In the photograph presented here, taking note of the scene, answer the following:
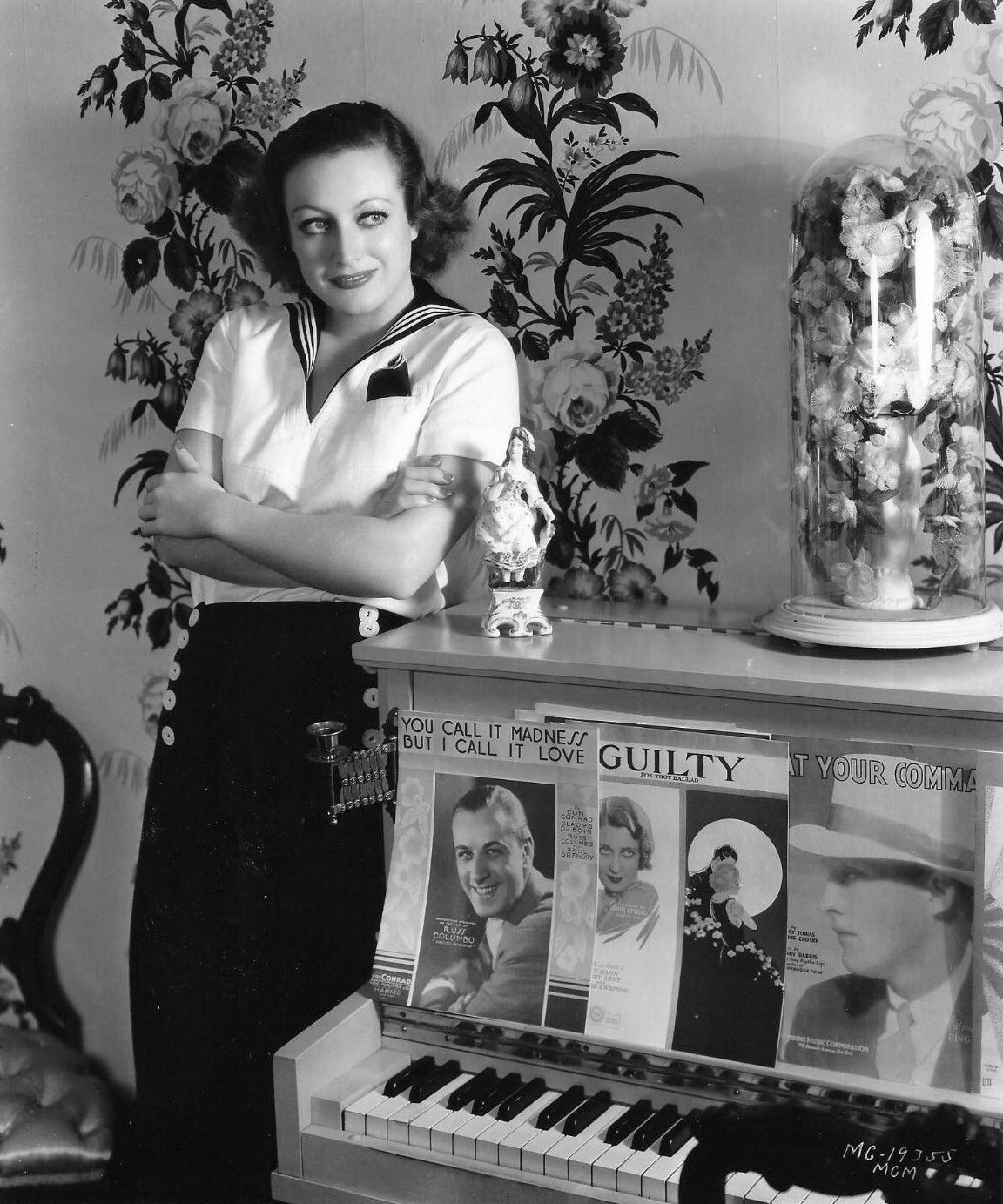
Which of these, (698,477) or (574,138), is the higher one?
(574,138)

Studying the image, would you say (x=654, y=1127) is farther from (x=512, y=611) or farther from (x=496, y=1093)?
(x=512, y=611)

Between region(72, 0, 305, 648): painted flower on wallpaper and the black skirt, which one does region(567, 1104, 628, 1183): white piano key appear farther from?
region(72, 0, 305, 648): painted flower on wallpaper

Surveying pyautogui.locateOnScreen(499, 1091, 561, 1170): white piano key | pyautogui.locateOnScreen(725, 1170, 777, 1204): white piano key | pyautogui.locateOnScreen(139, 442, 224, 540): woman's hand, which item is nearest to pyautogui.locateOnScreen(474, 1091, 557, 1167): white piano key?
pyautogui.locateOnScreen(499, 1091, 561, 1170): white piano key

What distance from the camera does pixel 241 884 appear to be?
1.84m

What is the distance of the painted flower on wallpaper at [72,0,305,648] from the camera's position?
1975 millimetres

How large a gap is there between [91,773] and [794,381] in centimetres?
139

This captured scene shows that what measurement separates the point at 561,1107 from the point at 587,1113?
29 millimetres

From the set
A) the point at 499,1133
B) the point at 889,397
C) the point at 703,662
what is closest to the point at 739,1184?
the point at 499,1133

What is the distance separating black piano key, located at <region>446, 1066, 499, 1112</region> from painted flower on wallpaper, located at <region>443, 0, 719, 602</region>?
637mm

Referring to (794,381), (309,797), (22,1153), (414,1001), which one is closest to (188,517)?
(309,797)

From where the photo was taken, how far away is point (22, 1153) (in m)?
2.17

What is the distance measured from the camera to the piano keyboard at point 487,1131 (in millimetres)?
1302

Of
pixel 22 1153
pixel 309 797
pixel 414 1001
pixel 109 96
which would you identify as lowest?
pixel 22 1153

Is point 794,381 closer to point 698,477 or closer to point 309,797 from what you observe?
point 698,477
